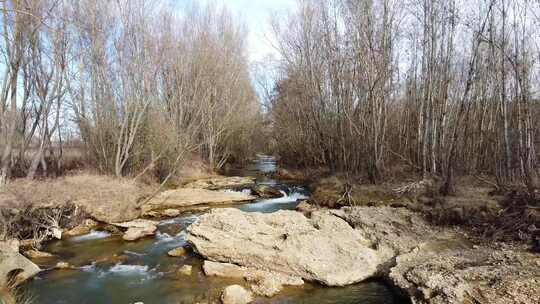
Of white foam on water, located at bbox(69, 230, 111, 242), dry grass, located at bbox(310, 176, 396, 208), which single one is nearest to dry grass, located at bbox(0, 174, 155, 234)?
white foam on water, located at bbox(69, 230, 111, 242)

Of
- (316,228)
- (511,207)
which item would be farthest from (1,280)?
(511,207)

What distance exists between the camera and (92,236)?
942cm

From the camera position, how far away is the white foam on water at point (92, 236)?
9.14 meters

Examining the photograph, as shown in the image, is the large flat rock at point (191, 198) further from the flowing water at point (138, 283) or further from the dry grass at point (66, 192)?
the flowing water at point (138, 283)

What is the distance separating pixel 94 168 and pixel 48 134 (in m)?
2.23

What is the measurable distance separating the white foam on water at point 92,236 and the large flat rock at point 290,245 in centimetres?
316

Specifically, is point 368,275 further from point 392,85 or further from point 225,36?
point 225,36

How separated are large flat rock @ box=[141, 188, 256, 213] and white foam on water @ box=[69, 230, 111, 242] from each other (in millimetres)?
2546

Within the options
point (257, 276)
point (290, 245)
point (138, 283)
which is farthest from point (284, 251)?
point (138, 283)

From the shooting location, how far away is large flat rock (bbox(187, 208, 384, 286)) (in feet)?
21.6

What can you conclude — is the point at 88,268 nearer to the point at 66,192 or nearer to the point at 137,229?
the point at 137,229

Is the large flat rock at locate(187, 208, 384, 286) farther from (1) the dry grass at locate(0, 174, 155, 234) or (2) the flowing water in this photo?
(1) the dry grass at locate(0, 174, 155, 234)

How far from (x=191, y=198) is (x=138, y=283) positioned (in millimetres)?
7248

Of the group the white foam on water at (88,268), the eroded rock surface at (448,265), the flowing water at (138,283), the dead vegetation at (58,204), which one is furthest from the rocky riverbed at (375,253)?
the dead vegetation at (58,204)
